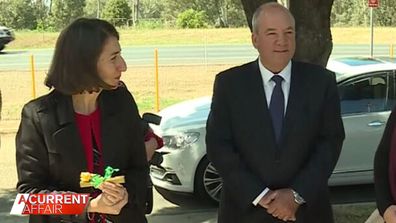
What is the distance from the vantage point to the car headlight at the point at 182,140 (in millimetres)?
6383

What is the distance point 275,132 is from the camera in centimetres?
296

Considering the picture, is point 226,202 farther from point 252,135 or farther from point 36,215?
point 36,215

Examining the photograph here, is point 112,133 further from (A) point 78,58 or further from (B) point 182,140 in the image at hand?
(B) point 182,140

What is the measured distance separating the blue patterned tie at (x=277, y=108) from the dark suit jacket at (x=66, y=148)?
2.42 feet

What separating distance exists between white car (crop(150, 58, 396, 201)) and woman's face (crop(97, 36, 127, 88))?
3.88 m

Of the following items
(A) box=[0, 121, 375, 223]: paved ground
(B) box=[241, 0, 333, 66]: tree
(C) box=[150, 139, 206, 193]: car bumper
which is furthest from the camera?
(C) box=[150, 139, 206, 193]: car bumper

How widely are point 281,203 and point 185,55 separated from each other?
22.6 m

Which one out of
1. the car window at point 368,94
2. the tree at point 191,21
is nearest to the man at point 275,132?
the car window at point 368,94

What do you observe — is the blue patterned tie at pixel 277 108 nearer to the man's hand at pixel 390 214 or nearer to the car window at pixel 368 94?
the man's hand at pixel 390 214

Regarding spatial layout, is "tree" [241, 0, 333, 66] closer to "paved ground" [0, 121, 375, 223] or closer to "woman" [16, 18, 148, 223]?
"paved ground" [0, 121, 375, 223]

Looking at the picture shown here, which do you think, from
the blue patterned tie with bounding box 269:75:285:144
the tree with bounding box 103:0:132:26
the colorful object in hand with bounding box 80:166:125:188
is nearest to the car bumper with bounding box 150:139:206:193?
the blue patterned tie with bounding box 269:75:285:144

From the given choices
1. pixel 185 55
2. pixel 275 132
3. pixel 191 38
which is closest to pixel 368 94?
pixel 275 132

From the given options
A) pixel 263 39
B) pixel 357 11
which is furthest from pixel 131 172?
pixel 357 11

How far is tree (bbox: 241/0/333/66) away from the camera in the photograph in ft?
15.9
